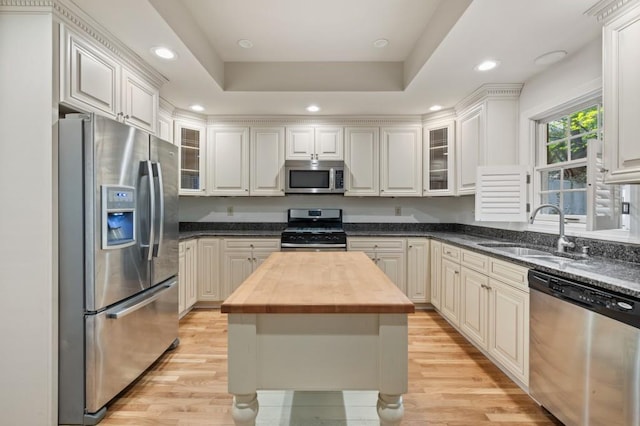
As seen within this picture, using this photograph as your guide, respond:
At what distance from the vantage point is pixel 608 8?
69.2 inches

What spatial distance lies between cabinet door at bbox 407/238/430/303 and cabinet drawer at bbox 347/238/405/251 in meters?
0.12

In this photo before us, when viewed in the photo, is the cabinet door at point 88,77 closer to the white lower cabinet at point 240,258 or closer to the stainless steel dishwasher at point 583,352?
the white lower cabinet at point 240,258

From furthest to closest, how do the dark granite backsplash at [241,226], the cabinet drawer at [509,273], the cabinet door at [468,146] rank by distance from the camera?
the dark granite backsplash at [241,226]
the cabinet door at [468,146]
the cabinet drawer at [509,273]

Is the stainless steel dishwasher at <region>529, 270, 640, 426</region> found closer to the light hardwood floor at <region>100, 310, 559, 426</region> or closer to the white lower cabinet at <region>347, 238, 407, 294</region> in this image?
the light hardwood floor at <region>100, 310, 559, 426</region>

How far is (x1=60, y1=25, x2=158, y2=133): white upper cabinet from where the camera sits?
70.2 inches

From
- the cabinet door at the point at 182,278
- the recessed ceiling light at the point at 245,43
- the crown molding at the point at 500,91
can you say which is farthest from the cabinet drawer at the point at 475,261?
the cabinet door at the point at 182,278

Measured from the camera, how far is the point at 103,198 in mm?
1797

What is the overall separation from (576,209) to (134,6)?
342 centimetres

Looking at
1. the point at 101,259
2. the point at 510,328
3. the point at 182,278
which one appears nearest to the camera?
the point at 101,259

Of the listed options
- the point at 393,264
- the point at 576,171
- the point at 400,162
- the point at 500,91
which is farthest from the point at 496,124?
the point at 393,264

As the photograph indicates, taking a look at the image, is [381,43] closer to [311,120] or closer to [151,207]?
[311,120]

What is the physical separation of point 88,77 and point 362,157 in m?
2.82

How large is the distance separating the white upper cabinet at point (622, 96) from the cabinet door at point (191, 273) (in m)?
3.55

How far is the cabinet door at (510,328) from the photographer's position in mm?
2010
